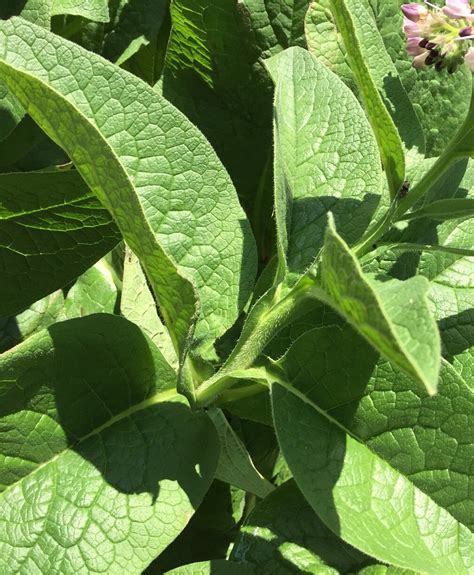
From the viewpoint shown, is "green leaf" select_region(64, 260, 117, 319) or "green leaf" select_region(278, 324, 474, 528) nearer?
"green leaf" select_region(278, 324, 474, 528)

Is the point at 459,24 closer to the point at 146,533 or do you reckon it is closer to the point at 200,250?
the point at 200,250

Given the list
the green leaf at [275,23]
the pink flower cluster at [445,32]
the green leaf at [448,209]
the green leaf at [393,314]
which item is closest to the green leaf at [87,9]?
the green leaf at [275,23]

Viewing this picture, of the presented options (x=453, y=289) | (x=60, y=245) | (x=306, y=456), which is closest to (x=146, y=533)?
(x=306, y=456)

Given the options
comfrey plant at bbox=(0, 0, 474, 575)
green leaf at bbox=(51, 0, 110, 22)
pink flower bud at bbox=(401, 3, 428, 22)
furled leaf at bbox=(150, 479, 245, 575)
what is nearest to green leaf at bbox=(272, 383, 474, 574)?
comfrey plant at bbox=(0, 0, 474, 575)

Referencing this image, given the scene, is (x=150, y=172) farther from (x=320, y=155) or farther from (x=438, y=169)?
(x=438, y=169)

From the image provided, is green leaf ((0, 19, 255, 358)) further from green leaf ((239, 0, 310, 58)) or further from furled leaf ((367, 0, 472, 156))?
furled leaf ((367, 0, 472, 156))

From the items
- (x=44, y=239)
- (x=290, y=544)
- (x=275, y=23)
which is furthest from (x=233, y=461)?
(x=275, y=23)

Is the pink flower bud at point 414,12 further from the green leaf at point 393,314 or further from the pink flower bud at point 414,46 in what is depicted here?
the green leaf at point 393,314
